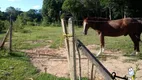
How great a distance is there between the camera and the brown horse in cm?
908

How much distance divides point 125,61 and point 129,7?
3001cm

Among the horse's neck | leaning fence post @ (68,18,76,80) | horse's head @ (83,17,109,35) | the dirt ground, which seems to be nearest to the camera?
leaning fence post @ (68,18,76,80)

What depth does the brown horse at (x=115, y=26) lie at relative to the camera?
357 inches

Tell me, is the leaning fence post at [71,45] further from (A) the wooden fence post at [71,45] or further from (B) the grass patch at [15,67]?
(B) the grass patch at [15,67]

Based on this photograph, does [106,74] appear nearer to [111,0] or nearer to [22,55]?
[22,55]

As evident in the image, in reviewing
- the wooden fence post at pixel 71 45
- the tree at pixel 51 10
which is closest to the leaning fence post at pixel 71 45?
the wooden fence post at pixel 71 45

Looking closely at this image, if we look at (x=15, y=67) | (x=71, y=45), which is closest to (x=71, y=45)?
(x=71, y=45)

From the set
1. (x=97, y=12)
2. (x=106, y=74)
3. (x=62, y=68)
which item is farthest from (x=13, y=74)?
(x=97, y=12)

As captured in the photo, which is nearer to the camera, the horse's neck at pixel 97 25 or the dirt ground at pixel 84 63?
the dirt ground at pixel 84 63

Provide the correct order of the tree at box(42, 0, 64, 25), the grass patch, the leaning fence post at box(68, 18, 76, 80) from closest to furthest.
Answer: the leaning fence post at box(68, 18, 76, 80) → the grass patch → the tree at box(42, 0, 64, 25)

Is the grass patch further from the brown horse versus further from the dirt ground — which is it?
the brown horse

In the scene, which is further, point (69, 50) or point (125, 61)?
point (125, 61)

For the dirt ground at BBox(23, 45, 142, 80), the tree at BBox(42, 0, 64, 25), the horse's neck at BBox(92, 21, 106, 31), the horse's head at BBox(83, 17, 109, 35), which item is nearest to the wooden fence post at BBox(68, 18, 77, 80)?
the dirt ground at BBox(23, 45, 142, 80)

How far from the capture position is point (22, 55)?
28.9 ft
